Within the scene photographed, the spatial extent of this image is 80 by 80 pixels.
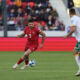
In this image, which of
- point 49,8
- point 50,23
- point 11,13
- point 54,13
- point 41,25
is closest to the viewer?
point 41,25

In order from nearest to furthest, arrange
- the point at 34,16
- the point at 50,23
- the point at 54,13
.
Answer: the point at 50,23
the point at 34,16
the point at 54,13

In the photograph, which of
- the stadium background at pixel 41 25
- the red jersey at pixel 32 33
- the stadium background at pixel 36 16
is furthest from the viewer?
the stadium background at pixel 36 16

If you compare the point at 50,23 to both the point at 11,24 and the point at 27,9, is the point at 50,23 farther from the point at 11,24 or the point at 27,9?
the point at 11,24

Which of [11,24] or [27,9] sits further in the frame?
[27,9]

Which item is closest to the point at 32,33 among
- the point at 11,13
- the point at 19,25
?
the point at 19,25

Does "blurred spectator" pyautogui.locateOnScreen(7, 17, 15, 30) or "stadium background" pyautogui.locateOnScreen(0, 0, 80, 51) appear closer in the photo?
"stadium background" pyautogui.locateOnScreen(0, 0, 80, 51)

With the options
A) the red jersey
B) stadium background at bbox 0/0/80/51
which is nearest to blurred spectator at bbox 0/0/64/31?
stadium background at bbox 0/0/80/51

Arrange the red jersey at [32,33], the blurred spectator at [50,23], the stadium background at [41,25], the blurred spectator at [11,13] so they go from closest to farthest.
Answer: the red jersey at [32,33]
the stadium background at [41,25]
the blurred spectator at [50,23]
the blurred spectator at [11,13]

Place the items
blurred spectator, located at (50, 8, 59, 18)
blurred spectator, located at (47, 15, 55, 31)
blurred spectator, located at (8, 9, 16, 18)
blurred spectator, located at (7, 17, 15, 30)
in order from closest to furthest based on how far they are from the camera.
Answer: blurred spectator, located at (7, 17, 15, 30) → blurred spectator, located at (47, 15, 55, 31) → blurred spectator, located at (8, 9, 16, 18) → blurred spectator, located at (50, 8, 59, 18)

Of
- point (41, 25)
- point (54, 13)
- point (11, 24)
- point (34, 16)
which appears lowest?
point (41, 25)

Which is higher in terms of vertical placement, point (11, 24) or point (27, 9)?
point (27, 9)

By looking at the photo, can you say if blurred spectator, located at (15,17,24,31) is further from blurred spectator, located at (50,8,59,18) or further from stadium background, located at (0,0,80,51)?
blurred spectator, located at (50,8,59,18)

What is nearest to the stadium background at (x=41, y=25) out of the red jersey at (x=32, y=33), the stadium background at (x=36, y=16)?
the stadium background at (x=36, y=16)

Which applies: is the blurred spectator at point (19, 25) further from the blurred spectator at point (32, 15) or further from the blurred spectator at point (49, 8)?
the blurred spectator at point (49, 8)
